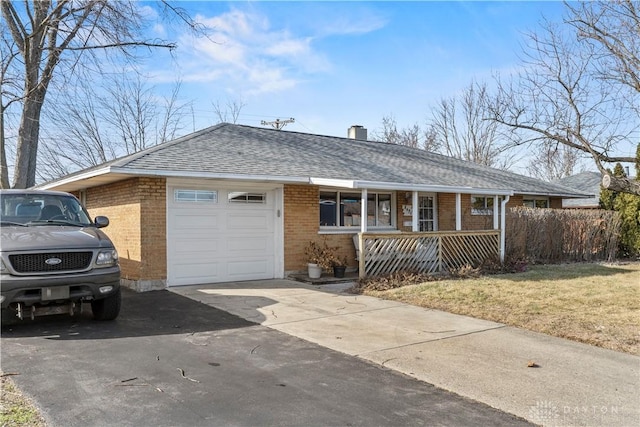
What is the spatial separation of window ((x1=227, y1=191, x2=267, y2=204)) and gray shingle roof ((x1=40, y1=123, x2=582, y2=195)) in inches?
30.7

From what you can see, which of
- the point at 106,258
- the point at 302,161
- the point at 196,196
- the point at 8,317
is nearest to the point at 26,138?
the point at 196,196

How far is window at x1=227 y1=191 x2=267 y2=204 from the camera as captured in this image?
37.5 ft

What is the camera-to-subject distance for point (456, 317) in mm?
7832

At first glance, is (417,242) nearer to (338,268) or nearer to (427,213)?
(338,268)

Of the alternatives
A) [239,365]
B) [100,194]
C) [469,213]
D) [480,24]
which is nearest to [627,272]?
[469,213]

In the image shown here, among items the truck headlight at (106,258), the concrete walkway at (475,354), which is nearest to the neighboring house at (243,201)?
the concrete walkway at (475,354)

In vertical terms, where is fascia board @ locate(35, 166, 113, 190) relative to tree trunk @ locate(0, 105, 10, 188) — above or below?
below

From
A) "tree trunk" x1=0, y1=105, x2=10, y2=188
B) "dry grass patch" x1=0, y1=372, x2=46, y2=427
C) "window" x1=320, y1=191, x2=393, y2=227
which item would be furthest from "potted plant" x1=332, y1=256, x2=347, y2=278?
"tree trunk" x1=0, y1=105, x2=10, y2=188

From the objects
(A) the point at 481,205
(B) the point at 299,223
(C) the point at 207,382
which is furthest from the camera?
(A) the point at 481,205

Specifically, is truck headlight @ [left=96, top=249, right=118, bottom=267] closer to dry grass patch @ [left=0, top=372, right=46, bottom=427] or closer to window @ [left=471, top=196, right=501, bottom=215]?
dry grass patch @ [left=0, top=372, right=46, bottom=427]

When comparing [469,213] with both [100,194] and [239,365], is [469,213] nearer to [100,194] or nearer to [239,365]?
[100,194]

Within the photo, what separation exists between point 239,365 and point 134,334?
207cm

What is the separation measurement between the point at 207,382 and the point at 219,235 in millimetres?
6869

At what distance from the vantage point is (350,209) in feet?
44.8
